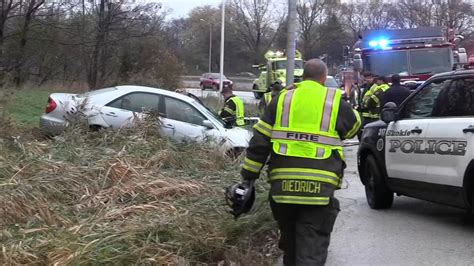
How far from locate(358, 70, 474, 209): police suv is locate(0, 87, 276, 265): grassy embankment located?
1.61m

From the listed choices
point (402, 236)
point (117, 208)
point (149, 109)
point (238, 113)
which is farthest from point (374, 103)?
point (117, 208)

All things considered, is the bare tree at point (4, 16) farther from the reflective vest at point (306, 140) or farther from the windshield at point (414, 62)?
the reflective vest at point (306, 140)

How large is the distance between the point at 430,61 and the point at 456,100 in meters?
12.7

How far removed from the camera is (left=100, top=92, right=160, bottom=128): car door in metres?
10.2

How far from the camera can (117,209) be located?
19.4 feet

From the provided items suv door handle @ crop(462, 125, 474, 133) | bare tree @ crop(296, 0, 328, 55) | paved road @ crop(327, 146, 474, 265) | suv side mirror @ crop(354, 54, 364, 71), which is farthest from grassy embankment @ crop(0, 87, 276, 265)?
bare tree @ crop(296, 0, 328, 55)

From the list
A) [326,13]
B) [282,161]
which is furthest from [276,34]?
[282,161]

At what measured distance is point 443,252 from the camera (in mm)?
6062

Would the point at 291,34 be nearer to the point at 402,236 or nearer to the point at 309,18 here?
the point at 402,236

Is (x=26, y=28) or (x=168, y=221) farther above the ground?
(x=26, y=28)

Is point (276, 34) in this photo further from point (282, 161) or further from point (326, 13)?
point (282, 161)

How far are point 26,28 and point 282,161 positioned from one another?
2665 cm

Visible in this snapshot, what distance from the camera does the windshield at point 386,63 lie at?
18.9 m

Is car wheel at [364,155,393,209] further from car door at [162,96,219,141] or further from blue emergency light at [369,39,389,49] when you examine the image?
blue emergency light at [369,39,389,49]
